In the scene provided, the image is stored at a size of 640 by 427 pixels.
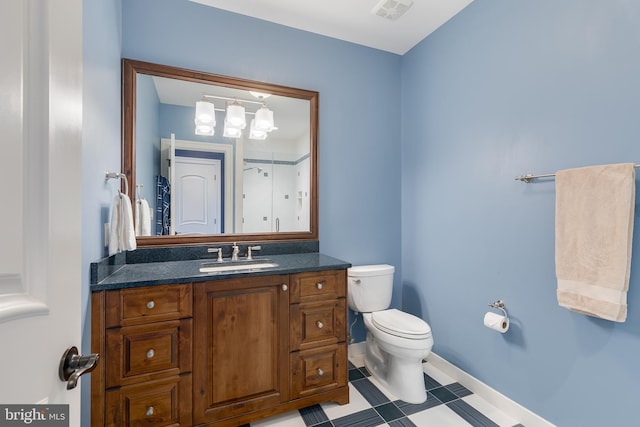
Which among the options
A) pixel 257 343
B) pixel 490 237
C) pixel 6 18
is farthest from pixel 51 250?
pixel 490 237

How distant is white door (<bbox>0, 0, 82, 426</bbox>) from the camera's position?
1.40ft

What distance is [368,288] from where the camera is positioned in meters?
2.17

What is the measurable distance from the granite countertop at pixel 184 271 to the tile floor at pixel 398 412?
2.83ft

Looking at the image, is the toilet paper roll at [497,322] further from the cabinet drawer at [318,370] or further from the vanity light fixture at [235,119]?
the vanity light fixture at [235,119]

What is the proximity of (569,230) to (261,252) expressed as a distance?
1773mm

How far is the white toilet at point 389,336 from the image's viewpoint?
1.80 meters

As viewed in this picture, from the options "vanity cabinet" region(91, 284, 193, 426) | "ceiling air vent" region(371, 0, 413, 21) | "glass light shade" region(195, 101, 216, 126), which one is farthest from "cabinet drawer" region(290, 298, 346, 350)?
"ceiling air vent" region(371, 0, 413, 21)

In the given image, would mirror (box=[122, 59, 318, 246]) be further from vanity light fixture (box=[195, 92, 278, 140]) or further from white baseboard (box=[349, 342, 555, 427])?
white baseboard (box=[349, 342, 555, 427])

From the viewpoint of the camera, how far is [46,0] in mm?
496

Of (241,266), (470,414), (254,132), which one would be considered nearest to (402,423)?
(470,414)

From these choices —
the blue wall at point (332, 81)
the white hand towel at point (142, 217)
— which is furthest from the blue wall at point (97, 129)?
the blue wall at point (332, 81)

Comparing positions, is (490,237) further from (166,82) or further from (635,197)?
(166,82)

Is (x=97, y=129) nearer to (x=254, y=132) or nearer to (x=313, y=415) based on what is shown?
(x=254, y=132)

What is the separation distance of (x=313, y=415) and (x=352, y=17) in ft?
8.76
